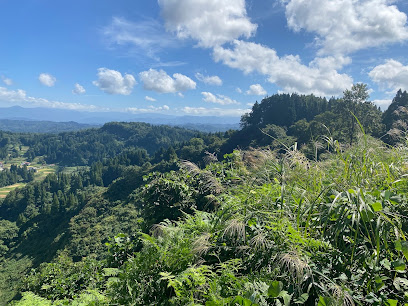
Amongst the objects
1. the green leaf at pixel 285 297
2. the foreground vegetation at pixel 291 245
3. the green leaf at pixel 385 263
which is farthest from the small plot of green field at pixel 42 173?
the green leaf at pixel 385 263

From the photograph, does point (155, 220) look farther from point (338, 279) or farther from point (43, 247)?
point (43, 247)

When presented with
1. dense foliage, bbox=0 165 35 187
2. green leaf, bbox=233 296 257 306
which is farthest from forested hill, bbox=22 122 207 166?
green leaf, bbox=233 296 257 306

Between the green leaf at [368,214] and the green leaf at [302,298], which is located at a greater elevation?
the green leaf at [368,214]

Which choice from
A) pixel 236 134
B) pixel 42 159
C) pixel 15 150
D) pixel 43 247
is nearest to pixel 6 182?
pixel 42 159

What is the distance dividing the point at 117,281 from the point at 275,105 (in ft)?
232

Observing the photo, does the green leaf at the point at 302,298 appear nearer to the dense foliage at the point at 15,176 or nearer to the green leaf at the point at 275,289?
the green leaf at the point at 275,289

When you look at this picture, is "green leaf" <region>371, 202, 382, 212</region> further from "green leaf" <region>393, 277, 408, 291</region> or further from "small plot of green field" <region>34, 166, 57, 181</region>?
"small plot of green field" <region>34, 166, 57, 181</region>

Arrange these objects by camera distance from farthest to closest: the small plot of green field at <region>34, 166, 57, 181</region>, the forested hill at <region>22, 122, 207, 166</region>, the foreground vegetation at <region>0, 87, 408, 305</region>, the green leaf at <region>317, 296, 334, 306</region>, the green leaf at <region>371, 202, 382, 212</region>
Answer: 1. the forested hill at <region>22, 122, 207, 166</region>
2. the small plot of green field at <region>34, 166, 57, 181</region>
3. the foreground vegetation at <region>0, 87, 408, 305</region>
4. the green leaf at <region>371, 202, 382, 212</region>
5. the green leaf at <region>317, 296, 334, 306</region>

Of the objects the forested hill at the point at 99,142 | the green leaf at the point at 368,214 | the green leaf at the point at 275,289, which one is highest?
the green leaf at the point at 368,214

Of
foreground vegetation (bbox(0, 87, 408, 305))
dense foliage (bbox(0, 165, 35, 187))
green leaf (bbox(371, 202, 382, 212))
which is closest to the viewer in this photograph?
green leaf (bbox(371, 202, 382, 212))

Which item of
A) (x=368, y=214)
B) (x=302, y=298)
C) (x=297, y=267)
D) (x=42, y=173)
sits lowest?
(x=42, y=173)

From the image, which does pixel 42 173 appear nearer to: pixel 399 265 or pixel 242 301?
pixel 242 301

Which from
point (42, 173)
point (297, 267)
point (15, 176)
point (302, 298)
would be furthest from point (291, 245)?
point (42, 173)

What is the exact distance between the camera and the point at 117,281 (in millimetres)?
2359
